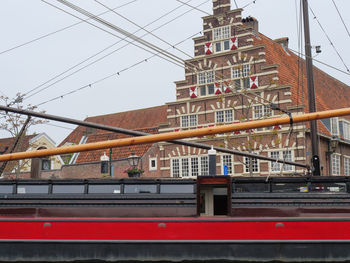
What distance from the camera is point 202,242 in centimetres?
851

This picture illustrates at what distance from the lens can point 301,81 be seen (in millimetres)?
27531

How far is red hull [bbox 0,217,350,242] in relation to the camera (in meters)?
8.35

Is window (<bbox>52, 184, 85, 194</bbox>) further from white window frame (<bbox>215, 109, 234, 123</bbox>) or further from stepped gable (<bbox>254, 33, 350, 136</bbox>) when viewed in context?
white window frame (<bbox>215, 109, 234, 123</bbox>)

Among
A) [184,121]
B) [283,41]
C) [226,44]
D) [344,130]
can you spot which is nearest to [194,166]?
[184,121]

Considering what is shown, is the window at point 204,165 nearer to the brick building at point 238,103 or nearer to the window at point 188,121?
the brick building at point 238,103

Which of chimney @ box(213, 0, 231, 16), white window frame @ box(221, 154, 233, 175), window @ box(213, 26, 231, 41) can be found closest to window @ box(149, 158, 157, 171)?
white window frame @ box(221, 154, 233, 175)

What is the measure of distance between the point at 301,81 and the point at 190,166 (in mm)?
8365

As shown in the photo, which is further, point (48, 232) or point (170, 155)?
point (170, 155)

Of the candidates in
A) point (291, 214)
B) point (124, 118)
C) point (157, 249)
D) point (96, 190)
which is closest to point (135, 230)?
point (157, 249)

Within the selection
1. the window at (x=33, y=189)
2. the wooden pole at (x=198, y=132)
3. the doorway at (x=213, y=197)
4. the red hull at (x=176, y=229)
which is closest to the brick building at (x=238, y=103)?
the wooden pole at (x=198, y=132)

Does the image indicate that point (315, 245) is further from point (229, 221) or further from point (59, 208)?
point (59, 208)

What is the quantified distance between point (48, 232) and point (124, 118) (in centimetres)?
3528

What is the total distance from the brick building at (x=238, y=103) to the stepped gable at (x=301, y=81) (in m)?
0.09

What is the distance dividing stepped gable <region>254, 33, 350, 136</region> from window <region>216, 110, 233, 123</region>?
348 centimetres
